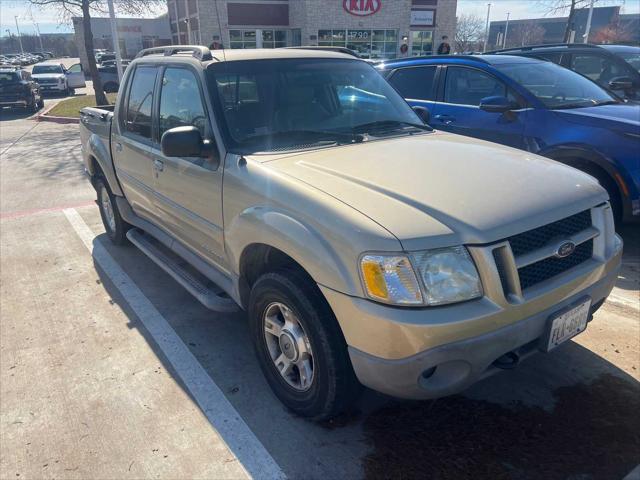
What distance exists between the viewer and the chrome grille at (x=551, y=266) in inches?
94.0

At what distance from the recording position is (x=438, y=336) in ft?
6.97

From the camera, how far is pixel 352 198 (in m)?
2.42

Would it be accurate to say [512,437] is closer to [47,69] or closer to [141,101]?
[141,101]

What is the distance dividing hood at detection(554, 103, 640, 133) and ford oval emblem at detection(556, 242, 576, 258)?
2973 mm

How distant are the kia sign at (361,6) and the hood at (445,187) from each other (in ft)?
109

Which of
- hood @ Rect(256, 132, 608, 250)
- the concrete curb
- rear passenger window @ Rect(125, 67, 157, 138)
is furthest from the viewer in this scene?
the concrete curb

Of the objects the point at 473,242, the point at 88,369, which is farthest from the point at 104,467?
the point at 473,242

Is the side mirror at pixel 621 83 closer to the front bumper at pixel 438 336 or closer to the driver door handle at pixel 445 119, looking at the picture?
the driver door handle at pixel 445 119

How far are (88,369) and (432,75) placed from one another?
530 cm

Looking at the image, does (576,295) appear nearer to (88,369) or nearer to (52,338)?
(88,369)

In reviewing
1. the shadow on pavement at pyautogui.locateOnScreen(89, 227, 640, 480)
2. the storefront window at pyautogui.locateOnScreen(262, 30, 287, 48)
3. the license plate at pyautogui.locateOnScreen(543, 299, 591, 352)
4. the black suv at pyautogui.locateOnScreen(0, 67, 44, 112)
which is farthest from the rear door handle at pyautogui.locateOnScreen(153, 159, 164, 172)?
the storefront window at pyautogui.locateOnScreen(262, 30, 287, 48)

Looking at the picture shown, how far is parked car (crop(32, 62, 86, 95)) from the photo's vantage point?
2636 centimetres

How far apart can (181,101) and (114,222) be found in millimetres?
2343

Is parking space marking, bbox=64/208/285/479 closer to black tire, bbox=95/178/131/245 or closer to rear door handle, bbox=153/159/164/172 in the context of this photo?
black tire, bbox=95/178/131/245
